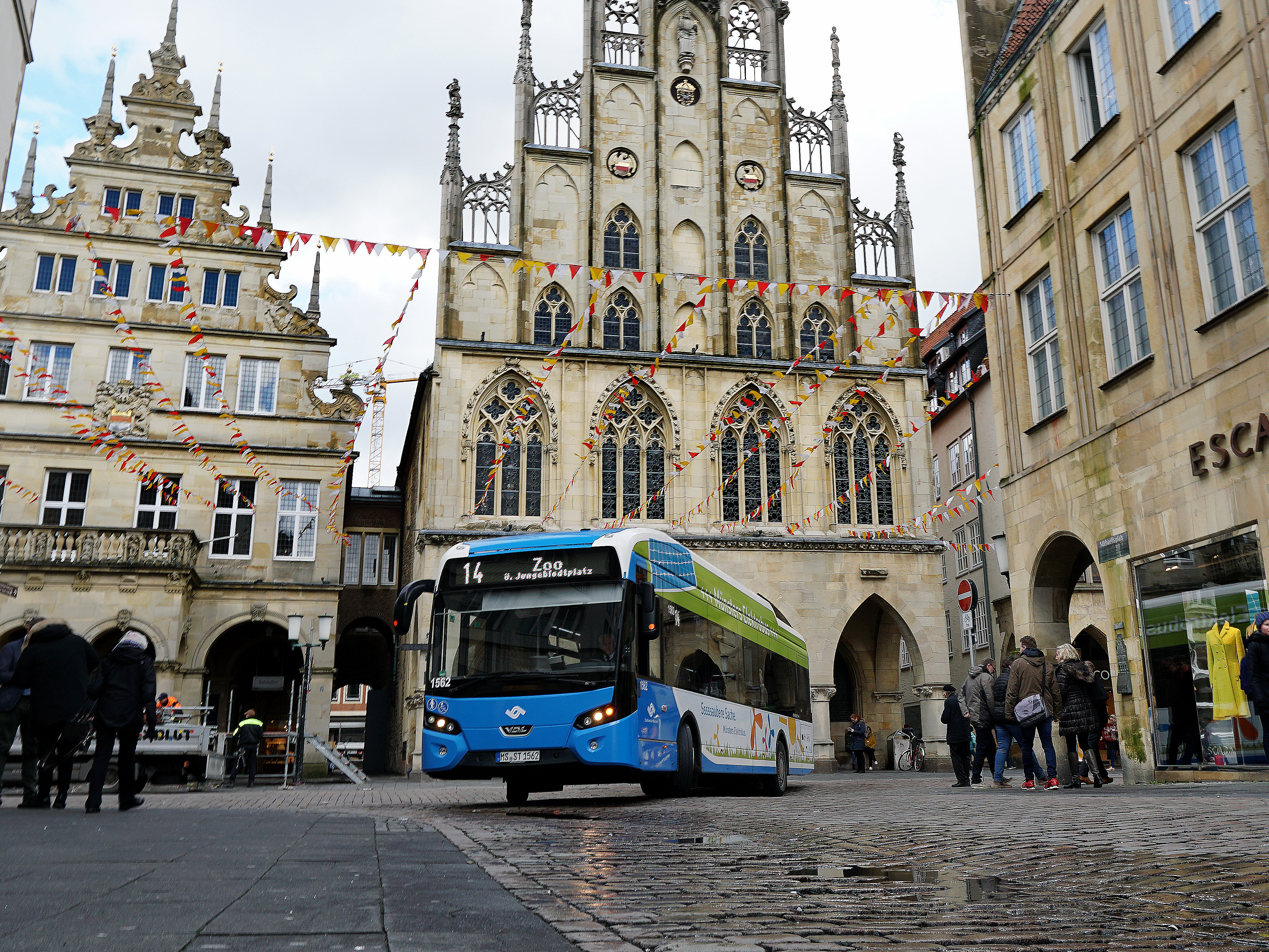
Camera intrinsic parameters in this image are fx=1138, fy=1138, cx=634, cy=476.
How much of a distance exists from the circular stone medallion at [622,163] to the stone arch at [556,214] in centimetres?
116

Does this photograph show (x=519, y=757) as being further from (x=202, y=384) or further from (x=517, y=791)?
(x=202, y=384)

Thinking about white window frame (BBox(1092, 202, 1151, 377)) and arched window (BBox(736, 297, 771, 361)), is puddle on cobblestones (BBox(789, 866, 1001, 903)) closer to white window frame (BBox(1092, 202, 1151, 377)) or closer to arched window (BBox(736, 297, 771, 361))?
white window frame (BBox(1092, 202, 1151, 377))

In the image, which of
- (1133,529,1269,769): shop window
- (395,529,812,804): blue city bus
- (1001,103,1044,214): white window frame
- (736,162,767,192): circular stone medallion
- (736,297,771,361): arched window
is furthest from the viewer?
(736,162,767,192): circular stone medallion

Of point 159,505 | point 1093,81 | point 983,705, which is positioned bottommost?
point 983,705

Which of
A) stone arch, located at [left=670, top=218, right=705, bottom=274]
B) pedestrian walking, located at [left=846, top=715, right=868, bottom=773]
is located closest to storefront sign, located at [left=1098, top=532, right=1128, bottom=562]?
pedestrian walking, located at [left=846, top=715, right=868, bottom=773]

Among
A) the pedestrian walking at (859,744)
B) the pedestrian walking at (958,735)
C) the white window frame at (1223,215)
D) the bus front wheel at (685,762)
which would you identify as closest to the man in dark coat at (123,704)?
the bus front wheel at (685,762)

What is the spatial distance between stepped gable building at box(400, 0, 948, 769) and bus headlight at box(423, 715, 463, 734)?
47.9 ft

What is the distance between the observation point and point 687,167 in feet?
101

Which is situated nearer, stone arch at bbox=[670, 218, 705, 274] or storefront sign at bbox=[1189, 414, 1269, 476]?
storefront sign at bbox=[1189, 414, 1269, 476]

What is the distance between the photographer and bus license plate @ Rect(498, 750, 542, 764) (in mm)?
11594

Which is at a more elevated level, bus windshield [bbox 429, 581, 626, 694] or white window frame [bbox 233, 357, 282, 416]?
white window frame [bbox 233, 357, 282, 416]

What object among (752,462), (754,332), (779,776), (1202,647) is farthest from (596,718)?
(754,332)

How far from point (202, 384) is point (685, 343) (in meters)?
12.3

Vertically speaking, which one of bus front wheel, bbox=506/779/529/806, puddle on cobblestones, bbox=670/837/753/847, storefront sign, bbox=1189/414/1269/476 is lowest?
puddle on cobblestones, bbox=670/837/753/847
